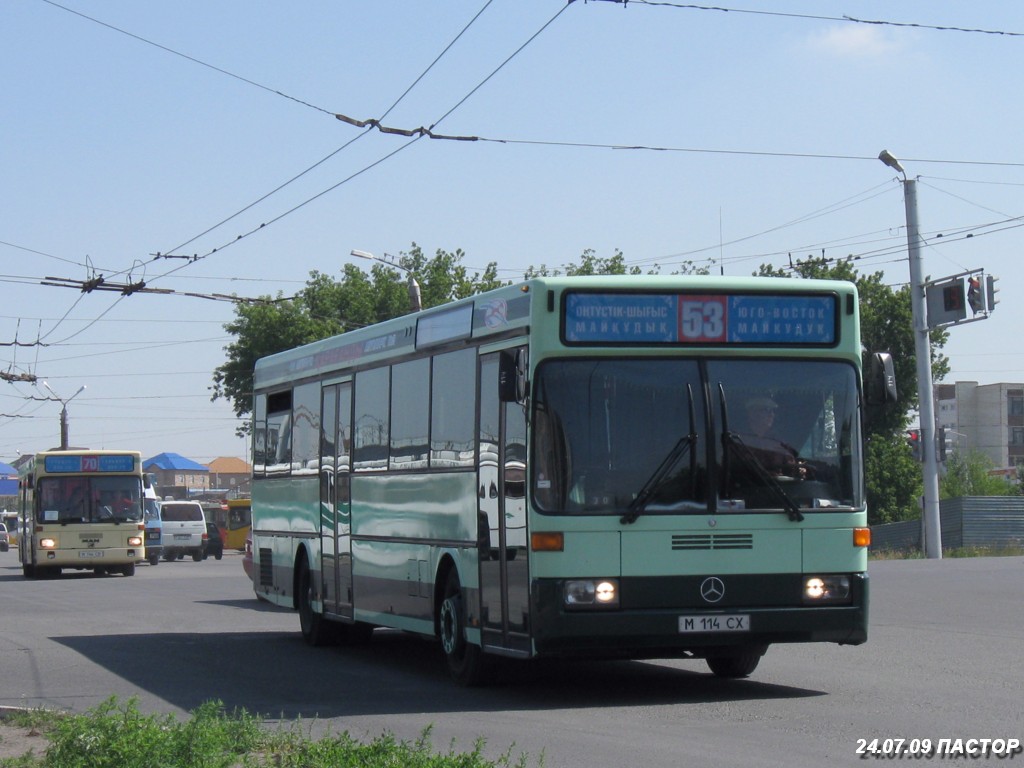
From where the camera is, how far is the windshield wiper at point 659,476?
36.0ft

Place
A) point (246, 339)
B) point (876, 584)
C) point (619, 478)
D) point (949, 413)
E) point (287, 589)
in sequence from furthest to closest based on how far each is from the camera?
point (949, 413) → point (246, 339) → point (876, 584) → point (287, 589) → point (619, 478)

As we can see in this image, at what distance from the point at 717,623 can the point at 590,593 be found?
908mm

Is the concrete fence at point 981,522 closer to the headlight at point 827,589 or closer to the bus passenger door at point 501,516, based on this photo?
the headlight at point 827,589

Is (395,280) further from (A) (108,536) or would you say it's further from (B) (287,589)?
(B) (287,589)

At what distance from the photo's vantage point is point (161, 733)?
8125 millimetres

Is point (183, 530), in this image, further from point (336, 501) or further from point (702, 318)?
point (702, 318)

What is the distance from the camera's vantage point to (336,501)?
15930 millimetres

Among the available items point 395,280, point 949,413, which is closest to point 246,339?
point 395,280

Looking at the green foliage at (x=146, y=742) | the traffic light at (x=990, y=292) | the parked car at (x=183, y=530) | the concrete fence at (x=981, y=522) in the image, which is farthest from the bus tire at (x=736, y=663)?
the parked car at (x=183, y=530)

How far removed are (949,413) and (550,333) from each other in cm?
14081

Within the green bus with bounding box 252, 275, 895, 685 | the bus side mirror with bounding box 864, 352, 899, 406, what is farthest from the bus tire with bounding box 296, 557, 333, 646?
the bus side mirror with bounding box 864, 352, 899, 406

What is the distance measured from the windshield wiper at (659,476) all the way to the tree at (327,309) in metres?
68.5

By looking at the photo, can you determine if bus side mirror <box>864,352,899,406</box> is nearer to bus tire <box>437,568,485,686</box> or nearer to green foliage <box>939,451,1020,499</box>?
bus tire <box>437,568,485,686</box>

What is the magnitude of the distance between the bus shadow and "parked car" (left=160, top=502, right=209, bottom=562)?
1739 inches
